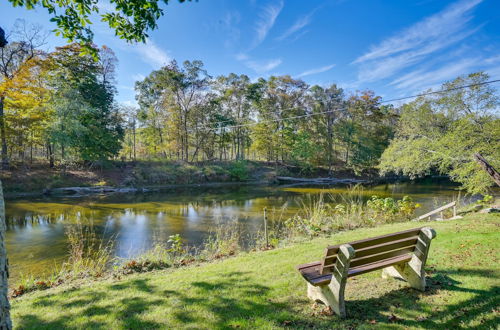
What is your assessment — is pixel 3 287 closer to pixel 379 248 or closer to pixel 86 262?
pixel 379 248

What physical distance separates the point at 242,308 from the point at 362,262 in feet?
4.49

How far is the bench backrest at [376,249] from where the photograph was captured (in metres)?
2.42

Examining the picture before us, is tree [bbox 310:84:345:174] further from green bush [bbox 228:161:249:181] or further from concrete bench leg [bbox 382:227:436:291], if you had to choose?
concrete bench leg [bbox 382:227:436:291]

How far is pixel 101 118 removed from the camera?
2064cm

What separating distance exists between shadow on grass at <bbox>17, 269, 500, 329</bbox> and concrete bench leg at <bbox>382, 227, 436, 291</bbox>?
11 cm

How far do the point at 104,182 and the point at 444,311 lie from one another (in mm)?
20266

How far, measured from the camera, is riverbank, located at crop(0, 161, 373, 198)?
633 inches

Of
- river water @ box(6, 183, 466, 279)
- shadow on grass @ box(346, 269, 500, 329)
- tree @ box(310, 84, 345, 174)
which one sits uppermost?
tree @ box(310, 84, 345, 174)

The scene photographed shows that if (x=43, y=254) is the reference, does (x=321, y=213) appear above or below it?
above

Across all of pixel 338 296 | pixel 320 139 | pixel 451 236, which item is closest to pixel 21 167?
pixel 338 296

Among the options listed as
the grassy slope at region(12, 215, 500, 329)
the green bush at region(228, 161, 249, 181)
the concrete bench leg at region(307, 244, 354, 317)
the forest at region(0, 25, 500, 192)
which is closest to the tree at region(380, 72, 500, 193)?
the forest at region(0, 25, 500, 192)

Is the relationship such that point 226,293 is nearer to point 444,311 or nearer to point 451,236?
point 444,311

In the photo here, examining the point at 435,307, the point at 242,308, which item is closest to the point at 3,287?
the point at 242,308

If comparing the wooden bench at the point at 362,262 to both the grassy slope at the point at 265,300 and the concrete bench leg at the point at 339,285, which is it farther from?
the grassy slope at the point at 265,300
